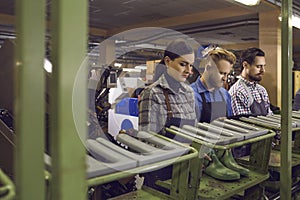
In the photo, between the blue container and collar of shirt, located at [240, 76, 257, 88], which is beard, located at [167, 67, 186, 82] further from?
the blue container

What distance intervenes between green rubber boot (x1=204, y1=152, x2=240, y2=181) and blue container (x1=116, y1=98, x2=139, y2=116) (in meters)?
4.49

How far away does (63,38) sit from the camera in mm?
891

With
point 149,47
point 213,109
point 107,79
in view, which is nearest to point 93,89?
point 107,79

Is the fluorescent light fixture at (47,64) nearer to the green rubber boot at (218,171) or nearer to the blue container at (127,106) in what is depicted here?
the green rubber boot at (218,171)

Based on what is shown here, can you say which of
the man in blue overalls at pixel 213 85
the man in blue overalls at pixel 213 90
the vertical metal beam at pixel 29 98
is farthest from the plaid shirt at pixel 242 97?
the vertical metal beam at pixel 29 98

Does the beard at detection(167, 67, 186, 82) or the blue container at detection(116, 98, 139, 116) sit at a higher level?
the beard at detection(167, 67, 186, 82)

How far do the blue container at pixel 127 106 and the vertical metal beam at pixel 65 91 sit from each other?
18.7 feet

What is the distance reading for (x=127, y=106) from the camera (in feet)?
23.7

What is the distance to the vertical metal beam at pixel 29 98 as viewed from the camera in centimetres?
87

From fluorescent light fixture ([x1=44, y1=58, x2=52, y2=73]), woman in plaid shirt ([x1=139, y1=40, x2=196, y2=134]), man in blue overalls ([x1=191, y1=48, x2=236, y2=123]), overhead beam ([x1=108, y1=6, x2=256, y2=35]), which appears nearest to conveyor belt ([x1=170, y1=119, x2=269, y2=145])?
woman in plaid shirt ([x1=139, y1=40, x2=196, y2=134])

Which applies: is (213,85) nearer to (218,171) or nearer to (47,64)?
(218,171)

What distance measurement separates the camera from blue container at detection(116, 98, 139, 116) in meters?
6.81

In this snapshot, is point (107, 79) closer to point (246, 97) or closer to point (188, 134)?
point (246, 97)

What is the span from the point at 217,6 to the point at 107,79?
286 cm
